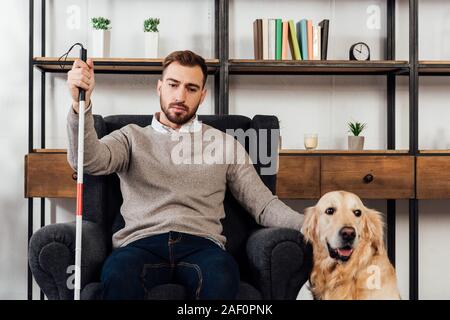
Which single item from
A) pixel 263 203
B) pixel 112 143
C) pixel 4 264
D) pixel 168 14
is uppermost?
pixel 168 14

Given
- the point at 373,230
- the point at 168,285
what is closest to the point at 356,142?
the point at 373,230

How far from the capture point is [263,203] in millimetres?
2232

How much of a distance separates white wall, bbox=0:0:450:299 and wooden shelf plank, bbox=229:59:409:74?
0.22m

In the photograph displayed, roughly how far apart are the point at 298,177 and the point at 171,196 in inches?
43.6

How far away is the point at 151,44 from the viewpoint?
10.8 feet

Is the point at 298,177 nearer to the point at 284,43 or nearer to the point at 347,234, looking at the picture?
the point at 284,43

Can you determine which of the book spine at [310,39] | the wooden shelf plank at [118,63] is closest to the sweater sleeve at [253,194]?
the wooden shelf plank at [118,63]

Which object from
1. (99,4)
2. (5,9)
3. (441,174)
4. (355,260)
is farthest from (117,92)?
(355,260)

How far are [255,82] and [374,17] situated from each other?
0.76 metres

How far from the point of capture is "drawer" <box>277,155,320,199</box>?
311 centimetres

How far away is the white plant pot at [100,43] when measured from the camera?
3.24 m

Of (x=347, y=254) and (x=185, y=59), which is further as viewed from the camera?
(x=185, y=59)

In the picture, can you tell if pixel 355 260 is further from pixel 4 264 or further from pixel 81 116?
pixel 4 264

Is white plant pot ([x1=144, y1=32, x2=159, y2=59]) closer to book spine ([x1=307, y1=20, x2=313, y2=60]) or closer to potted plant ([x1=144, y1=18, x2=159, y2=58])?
potted plant ([x1=144, y1=18, x2=159, y2=58])
